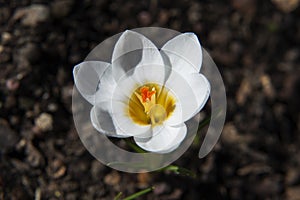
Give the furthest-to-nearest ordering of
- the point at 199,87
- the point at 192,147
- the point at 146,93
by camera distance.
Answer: the point at 192,147
the point at 146,93
the point at 199,87

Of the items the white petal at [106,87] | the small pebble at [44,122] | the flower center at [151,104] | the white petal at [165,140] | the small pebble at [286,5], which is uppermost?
the white petal at [106,87]

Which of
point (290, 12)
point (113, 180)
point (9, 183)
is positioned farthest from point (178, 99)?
point (290, 12)

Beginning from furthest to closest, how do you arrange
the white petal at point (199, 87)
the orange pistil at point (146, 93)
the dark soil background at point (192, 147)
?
the dark soil background at point (192, 147) < the orange pistil at point (146, 93) < the white petal at point (199, 87)

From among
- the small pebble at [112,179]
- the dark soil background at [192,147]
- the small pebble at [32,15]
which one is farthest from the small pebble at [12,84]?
the small pebble at [112,179]

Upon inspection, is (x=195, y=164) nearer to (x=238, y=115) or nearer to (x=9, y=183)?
(x=238, y=115)

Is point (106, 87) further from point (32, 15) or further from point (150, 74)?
point (32, 15)

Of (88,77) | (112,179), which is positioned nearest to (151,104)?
(88,77)

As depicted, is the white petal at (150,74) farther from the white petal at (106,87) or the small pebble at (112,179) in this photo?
the small pebble at (112,179)

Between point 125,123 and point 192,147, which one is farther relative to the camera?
point 192,147

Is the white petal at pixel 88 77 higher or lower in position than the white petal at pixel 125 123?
higher
